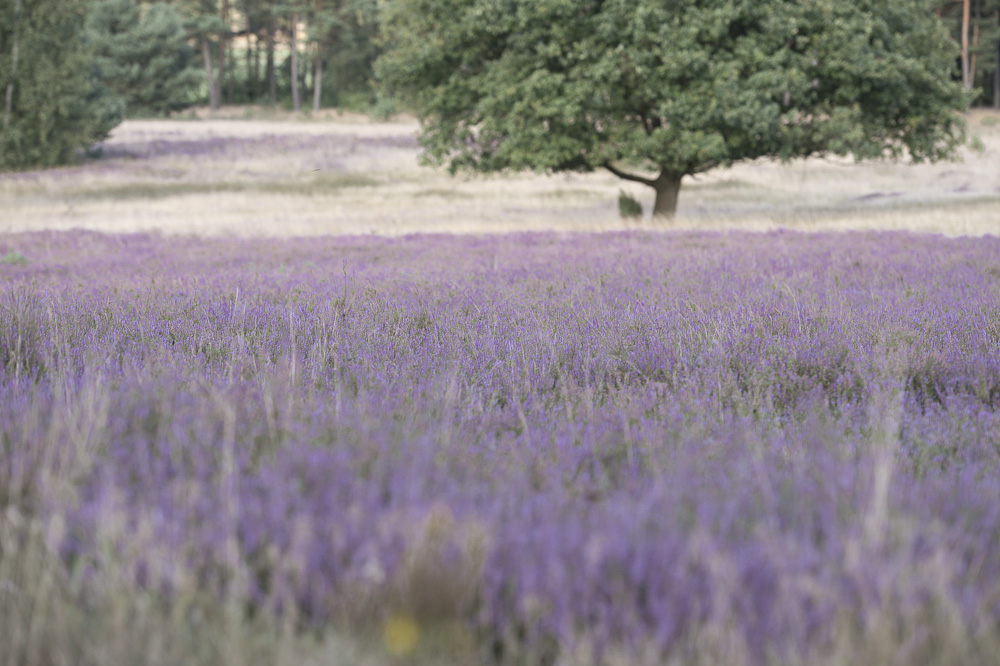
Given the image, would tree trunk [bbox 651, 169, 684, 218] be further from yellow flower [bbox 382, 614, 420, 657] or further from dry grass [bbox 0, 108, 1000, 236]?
yellow flower [bbox 382, 614, 420, 657]

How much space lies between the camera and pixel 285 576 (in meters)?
2.15

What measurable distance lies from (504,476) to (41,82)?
34.6 meters

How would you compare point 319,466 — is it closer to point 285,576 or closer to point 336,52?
point 285,576

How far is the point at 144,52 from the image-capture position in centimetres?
6309

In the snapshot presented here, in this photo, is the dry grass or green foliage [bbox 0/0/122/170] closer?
the dry grass

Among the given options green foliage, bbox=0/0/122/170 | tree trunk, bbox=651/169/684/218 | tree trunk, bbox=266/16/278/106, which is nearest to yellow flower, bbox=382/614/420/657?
tree trunk, bbox=651/169/684/218

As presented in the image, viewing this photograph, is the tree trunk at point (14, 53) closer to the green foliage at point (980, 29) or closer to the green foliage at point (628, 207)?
the green foliage at point (628, 207)

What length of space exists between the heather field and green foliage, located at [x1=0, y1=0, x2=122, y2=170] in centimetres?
3063

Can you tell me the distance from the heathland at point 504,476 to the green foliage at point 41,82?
28276 millimetres

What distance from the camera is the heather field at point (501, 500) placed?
2.02 metres

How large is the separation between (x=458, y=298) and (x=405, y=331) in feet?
5.26

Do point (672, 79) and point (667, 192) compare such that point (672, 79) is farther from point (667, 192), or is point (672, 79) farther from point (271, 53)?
point (271, 53)

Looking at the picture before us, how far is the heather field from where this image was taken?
2.02 m

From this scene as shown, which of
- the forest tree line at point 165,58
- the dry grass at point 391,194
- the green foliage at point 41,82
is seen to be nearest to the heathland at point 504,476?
the dry grass at point 391,194
